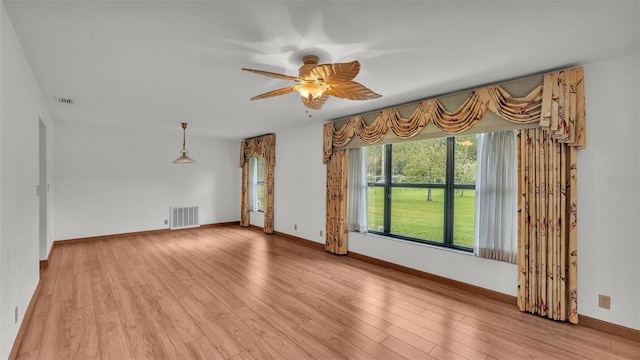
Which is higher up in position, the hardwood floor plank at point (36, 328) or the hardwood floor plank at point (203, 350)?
the hardwood floor plank at point (36, 328)

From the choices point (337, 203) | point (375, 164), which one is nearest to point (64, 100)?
point (337, 203)

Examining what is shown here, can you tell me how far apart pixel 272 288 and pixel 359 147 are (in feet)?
8.53

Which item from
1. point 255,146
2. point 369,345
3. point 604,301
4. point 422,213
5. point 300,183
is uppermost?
point 255,146

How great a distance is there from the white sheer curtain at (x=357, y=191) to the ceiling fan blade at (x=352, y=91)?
2.04 meters

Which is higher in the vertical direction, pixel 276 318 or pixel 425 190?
pixel 425 190

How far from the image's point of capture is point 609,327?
2340 millimetres

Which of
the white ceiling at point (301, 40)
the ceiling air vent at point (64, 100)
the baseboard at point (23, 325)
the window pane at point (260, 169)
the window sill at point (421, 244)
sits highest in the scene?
the white ceiling at point (301, 40)

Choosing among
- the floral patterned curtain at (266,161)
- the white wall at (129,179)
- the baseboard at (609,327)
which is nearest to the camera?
the baseboard at (609,327)

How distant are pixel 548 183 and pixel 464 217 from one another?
1.02 metres

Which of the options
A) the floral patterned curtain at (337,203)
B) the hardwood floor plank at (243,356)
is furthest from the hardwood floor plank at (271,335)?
the floral patterned curtain at (337,203)

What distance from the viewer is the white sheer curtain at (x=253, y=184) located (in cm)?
734

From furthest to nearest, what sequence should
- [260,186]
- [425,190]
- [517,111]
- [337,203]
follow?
[260,186] < [337,203] < [425,190] < [517,111]

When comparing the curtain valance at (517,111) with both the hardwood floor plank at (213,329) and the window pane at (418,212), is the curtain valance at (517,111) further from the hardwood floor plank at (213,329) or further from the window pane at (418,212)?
the hardwood floor plank at (213,329)

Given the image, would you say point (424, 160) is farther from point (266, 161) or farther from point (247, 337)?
point (266, 161)
